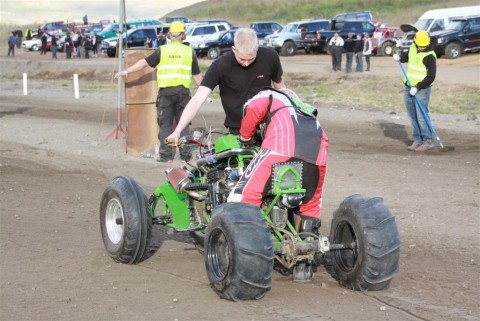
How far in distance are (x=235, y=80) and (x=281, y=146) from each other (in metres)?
1.42

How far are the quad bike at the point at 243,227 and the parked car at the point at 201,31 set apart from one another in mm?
39616

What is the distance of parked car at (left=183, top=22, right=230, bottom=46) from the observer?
4725cm

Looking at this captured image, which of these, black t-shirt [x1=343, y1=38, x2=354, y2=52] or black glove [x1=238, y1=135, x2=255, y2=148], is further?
black t-shirt [x1=343, y1=38, x2=354, y2=52]

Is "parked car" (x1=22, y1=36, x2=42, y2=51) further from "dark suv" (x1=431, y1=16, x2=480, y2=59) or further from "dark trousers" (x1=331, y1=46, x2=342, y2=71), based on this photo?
"dark suv" (x1=431, y1=16, x2=480, y2=59)

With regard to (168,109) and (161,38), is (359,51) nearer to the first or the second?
(161,38)

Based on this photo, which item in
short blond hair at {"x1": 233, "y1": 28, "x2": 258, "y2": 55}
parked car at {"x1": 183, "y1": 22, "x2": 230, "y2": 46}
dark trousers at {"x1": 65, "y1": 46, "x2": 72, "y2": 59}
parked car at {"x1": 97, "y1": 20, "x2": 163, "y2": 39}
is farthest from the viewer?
parked car at {"x1": 97, "y1": 20, "x2": 163, "y2": 39}

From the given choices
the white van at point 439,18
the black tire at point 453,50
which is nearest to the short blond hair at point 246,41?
the black tire at point 453,50

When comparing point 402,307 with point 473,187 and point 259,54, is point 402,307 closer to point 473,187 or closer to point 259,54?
point 259,54

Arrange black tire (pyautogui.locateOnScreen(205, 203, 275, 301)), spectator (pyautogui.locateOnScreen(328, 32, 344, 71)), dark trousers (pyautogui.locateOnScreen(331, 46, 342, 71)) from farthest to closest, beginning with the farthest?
1. dark trousers (pyautogui.locateOnScreen(331, 46, 342, 71))
2. spectator (pyautogui.locateOnScreen(328, 32, 344, 71))
3. black tire (pyautogui.locateOnScreen(205, 203, 275, 301))

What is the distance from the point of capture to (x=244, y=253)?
6168 millimetres

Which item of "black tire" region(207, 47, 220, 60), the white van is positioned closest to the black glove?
the white van

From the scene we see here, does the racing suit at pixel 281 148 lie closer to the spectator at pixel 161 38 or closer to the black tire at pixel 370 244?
the black tire at pixel 370 244

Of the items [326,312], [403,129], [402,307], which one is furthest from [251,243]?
[403,129]

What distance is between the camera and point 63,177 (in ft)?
42.9
